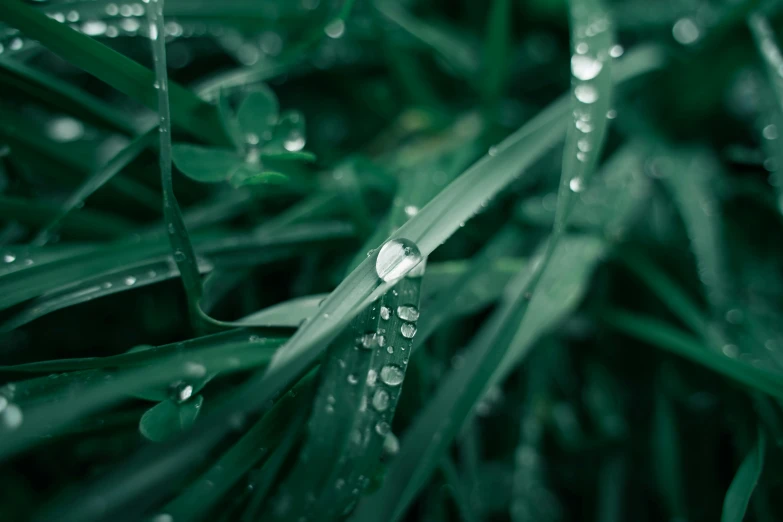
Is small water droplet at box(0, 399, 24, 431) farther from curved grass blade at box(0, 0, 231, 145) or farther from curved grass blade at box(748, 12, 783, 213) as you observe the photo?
curved grass blade at box(748, 12, 783, 213)

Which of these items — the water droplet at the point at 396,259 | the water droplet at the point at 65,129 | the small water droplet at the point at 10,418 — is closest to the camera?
the small water droplet at the point at 10,418

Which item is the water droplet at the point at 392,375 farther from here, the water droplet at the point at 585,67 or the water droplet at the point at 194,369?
the water droplet at the point at 585,67

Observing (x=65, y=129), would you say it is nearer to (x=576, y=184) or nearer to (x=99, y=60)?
(x=99, y=60)

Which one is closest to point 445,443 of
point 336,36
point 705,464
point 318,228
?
point 318,228

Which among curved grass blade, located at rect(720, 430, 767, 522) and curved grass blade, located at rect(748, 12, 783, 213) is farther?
curved grass blade, located at rect(748, 12, 783, 213)

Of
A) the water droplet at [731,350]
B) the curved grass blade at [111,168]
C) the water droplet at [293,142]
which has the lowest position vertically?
the water droplet at [731,350]

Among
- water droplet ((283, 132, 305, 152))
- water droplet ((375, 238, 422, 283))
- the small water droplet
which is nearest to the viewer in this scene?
the small water droplet

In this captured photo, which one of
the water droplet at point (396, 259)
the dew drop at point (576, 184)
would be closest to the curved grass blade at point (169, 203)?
the water droplet at point (396, 259)

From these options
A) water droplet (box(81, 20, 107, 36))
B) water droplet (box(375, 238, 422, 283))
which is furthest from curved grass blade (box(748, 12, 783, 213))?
water droplet (box(81, 20, 107, 36))

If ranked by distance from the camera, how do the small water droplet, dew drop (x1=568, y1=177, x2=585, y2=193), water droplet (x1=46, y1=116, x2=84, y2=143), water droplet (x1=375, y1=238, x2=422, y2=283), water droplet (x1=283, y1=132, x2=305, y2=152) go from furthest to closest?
water droplet (x1=46, y1=116, x2=84, y2=143)
water droplet (x1=283, y1=132, x2=305, y2=152)
dew drop (x1=568, y1=177, x2=585, y2=193)
water droplet (x1=375, y1=238, x2=422, y2=283)
the small water droplet
